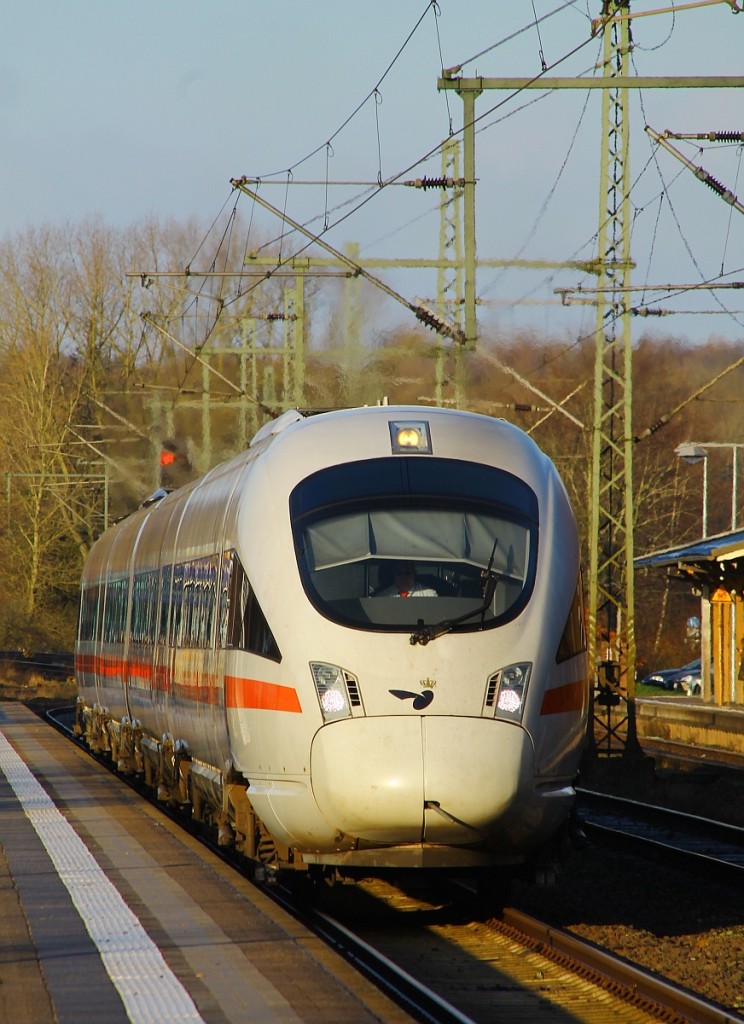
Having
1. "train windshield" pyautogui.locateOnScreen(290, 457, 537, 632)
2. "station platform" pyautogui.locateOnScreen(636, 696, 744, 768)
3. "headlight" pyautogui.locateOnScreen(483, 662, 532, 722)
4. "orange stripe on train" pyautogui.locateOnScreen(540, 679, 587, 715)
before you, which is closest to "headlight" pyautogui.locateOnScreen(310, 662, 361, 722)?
"train windshield" pyautogui.locateOnScreen(290, 457, 537, 632)

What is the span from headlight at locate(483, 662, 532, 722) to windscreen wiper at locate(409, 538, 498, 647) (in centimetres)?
33

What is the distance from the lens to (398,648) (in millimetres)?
8266

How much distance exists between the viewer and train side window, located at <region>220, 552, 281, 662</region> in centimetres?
881

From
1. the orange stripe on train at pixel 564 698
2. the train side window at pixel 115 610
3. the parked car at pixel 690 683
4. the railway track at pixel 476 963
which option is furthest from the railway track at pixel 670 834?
the parked car at pixel 690 683

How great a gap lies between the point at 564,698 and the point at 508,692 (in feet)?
1.63

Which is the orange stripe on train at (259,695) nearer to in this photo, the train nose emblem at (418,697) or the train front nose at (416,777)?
the train front nose at (416,777)

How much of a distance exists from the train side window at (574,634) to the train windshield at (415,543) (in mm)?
347

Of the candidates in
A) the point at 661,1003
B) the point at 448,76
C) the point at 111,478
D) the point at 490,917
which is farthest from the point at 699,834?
the point at 111,478

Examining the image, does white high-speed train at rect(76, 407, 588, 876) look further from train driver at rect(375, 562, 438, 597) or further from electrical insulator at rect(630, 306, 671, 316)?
electrical insulator at rect(630, 306, 671, 316)

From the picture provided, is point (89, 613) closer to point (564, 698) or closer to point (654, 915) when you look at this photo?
point (654, 915)

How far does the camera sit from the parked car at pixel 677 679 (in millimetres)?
48153

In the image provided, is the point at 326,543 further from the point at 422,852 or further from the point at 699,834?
the point at 699,834

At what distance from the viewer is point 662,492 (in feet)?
191

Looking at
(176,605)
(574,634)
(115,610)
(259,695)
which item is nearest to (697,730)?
(115,610)
